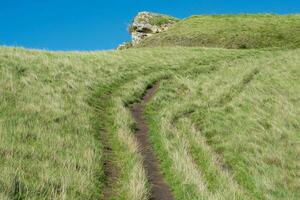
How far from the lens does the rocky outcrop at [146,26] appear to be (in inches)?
3515

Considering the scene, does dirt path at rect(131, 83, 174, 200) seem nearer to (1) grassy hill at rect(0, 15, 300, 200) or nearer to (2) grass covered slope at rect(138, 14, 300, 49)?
(1) grassy hill at rect(0, 15, 300, 200)

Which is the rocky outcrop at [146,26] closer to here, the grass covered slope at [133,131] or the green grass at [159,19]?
the green grass at [159,19]

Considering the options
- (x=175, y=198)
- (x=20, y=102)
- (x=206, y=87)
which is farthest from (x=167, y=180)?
(x=206, y=87)

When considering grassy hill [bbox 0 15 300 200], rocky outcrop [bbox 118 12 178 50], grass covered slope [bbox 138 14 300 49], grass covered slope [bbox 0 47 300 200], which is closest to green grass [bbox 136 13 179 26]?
rocky outcrop [bbox 118 12 178 50]

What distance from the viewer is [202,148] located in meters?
18.8

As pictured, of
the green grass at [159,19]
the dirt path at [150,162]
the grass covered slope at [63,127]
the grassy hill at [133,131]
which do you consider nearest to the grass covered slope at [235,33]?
the green grass at [159,19]

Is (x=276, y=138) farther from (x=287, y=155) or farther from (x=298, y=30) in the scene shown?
(x=298, y=30)

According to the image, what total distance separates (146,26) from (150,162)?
2981 inches

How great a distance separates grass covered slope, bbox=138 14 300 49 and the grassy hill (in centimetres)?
2843

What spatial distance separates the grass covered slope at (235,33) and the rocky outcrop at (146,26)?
871 cm

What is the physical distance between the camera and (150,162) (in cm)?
1644

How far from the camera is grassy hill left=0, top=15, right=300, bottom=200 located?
1338 cm

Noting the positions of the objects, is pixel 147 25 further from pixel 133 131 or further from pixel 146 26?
pixel 133 131

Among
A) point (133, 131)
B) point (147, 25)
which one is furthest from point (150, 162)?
point (147, 25)
